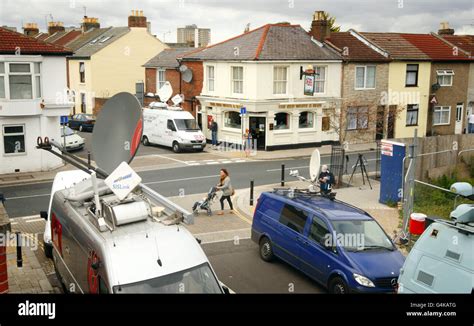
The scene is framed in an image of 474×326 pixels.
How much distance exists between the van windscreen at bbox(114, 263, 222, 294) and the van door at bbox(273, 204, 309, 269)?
4.15m

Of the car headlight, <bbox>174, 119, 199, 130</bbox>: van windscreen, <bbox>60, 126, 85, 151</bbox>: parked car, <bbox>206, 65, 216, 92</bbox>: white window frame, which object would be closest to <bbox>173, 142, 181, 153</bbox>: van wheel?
<bbox>174, 119, 199, 130</bbox>: van windscreen

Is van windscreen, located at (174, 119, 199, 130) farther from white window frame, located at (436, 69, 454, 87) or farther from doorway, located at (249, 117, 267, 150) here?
white window frame, located at (436, 69, 454, 87)

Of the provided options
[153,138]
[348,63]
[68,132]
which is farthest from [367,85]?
[68,132]

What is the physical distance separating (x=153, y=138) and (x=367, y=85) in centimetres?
1455

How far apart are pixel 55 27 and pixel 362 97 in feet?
123

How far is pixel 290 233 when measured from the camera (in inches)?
464

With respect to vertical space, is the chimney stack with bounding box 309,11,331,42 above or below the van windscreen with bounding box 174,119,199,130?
above

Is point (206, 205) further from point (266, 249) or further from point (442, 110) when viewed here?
point (442, 110)

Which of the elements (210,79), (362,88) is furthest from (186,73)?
(362,88)

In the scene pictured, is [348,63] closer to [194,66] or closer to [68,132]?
[194,66]

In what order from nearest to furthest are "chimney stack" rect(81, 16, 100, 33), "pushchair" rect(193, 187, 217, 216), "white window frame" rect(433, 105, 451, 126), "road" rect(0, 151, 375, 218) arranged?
"pushchair" rect(193, 187, 217, 216) → "road" rect(0, 151, 375, 218) → "white window frame" rect(433, 105, 451, 126) → "chimney stack" rect(81, 16, 100, 33)

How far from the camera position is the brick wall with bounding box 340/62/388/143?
33625 millimetres

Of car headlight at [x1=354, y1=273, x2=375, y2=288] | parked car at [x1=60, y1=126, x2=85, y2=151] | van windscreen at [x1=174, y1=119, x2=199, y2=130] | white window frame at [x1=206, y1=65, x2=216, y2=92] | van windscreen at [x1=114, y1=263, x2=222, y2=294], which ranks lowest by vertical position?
car headlight at [x1=354, y1=273, x2=375, y2=288]

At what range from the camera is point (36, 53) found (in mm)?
23500
